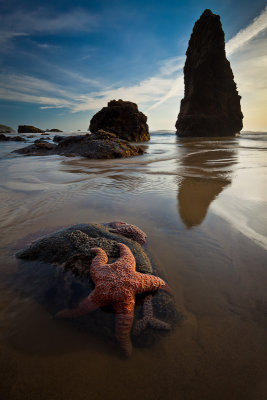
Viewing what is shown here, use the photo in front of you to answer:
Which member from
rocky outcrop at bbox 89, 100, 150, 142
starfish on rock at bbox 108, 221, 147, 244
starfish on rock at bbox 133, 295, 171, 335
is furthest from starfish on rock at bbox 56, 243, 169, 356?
rocky outcrop at bbox 89, 100, 150, 142

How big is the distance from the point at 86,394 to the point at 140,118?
27.9 metres

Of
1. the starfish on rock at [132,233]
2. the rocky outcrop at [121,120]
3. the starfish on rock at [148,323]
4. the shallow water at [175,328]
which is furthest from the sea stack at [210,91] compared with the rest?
the starfish on rock at [148,323]

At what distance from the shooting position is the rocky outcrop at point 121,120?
2491cm

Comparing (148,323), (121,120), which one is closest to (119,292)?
(148,323)

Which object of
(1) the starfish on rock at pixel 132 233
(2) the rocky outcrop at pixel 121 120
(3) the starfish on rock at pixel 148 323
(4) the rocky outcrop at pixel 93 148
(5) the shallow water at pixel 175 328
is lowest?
(5) the shallow water at pixel 175 328

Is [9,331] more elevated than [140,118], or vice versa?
[140,118]

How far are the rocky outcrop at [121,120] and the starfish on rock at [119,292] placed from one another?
2413 cm

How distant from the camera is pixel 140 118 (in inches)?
1041

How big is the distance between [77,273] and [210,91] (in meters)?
57.3

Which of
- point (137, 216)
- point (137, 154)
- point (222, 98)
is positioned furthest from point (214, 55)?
point (137, 216)

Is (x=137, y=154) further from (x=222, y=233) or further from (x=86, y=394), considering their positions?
(x=86, y=394)

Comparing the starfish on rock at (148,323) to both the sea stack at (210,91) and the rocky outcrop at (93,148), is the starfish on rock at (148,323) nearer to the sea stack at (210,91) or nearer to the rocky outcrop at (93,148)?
the rocky outcrop at (93,148)

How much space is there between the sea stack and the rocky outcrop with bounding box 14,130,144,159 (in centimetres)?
3946

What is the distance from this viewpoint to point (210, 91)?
1918 inches
